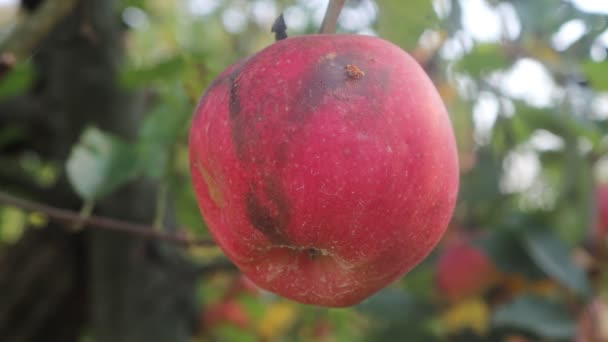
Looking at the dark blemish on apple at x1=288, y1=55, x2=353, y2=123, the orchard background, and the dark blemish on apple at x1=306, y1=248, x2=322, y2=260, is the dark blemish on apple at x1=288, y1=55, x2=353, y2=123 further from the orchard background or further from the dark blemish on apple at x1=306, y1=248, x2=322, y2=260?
the orchard background

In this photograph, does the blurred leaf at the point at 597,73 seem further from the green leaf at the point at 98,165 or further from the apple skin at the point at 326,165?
the green leaf at the point at 98,165

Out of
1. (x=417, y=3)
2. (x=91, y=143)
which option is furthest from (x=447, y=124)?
(x=91, y=143)

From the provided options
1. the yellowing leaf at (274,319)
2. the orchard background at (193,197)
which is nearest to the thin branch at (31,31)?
the orchard background at (193,197)

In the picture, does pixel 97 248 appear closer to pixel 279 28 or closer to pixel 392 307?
pixel 392 307

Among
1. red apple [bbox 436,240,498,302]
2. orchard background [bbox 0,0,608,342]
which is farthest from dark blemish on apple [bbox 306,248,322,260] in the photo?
red apple [bbox 436,240,498,302]

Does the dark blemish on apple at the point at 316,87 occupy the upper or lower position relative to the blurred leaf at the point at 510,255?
upper

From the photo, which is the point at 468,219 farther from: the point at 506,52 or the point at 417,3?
the point at 417,3
